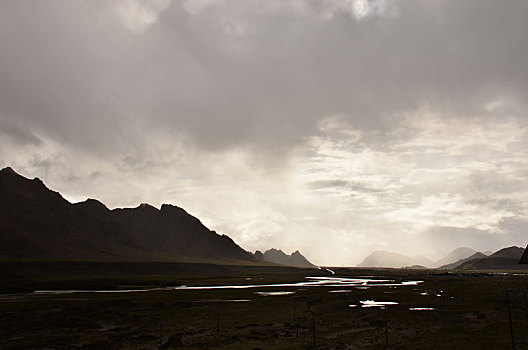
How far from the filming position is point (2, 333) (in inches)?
1532

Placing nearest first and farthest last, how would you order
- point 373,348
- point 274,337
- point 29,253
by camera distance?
point 373,348 < point 274,337 < point 29,253

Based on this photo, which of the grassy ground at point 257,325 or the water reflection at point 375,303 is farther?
the water reflection at point 375,303

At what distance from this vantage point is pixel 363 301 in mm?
64438

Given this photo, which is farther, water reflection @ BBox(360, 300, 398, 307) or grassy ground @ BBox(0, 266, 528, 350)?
water reflection @ BBox(360, 300, 398, 307)

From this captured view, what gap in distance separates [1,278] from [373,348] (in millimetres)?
113549

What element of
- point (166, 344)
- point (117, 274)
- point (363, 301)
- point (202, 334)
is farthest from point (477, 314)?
point (117, 274)

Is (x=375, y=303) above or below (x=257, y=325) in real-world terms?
below

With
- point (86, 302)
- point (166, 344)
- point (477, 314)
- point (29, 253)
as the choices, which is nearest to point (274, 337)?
point (166, 344)

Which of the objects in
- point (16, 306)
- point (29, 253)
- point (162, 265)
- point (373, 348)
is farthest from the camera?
point (162, 265)

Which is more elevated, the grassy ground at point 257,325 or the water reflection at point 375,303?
the grassy ground at point 257,325

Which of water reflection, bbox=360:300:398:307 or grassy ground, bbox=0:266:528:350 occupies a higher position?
grassy ground, bbox=0:266:528:350

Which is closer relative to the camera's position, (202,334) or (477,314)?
(202,334)

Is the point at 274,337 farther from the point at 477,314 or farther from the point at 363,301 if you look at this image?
the point at 363,301

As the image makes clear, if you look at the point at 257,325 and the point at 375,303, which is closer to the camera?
the point at 257,325
